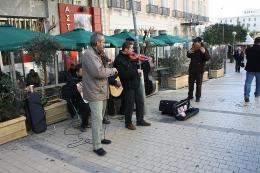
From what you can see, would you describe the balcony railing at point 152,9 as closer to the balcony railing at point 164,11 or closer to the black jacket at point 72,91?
the balcony railing at point 164,11

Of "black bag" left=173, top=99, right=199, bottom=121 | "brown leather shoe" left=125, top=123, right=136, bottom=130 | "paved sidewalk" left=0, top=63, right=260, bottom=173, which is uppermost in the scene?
"black bag" left=173, top=99, right=199, bottom=121

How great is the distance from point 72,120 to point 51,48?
5.60 feet

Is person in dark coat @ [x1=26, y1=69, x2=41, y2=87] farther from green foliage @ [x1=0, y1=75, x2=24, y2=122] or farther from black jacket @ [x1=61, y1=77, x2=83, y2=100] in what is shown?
black jacket @ [x1=61, y1=77, x2=83, y2=100]

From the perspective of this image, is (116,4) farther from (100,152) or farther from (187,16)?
(187,16)

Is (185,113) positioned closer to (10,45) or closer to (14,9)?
(10,45)

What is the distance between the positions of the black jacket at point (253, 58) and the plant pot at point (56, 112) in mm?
4958

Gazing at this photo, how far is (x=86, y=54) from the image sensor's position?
4.79 meters

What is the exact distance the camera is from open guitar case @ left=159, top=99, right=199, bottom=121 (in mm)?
6922

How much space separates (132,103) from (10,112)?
235 centimetres

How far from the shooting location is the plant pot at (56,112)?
22.8 ft

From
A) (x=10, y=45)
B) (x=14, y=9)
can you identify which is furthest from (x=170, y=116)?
(x=14, y=9)

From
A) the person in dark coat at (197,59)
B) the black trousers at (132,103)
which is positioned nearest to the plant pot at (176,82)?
the person in dark coat at (197,59)

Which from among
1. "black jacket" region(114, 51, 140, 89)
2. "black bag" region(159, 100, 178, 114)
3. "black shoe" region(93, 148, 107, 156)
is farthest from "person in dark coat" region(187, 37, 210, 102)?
"black shoe" region(93, 148, 107, 156)

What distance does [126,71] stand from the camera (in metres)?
6.02
